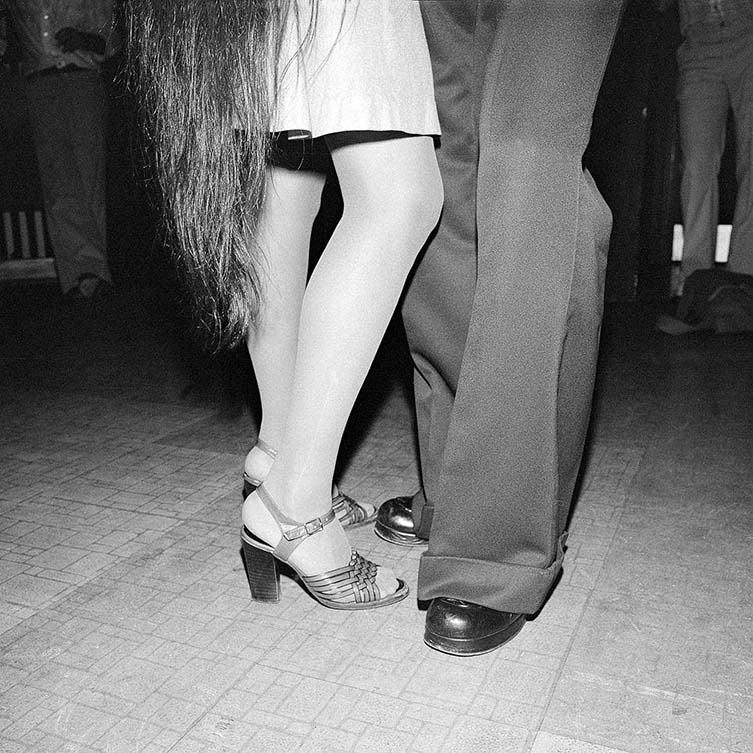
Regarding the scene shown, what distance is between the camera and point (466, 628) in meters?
1.03

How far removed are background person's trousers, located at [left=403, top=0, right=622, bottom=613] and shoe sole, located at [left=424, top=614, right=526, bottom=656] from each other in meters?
0.04

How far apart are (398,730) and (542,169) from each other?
25.5 inches

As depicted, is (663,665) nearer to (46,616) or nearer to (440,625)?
(440,625)

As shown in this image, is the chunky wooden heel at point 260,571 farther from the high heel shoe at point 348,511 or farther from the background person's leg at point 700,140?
the background person's leg at point 700,140

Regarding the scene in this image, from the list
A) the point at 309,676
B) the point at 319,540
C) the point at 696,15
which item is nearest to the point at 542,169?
the point at 319,540

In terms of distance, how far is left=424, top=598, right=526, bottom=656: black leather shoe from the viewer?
103 centimetres

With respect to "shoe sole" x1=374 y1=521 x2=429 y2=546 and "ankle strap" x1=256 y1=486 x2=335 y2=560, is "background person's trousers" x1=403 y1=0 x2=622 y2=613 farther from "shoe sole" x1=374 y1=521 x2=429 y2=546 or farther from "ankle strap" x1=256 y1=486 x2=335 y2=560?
"shoe sole" x1=374 y1=521 x2=429 y2=546

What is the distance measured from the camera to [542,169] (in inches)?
39.1

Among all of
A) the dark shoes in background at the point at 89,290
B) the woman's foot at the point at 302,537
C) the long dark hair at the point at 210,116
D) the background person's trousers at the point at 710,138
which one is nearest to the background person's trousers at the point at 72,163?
the dark shoes in background at the point at 89,290

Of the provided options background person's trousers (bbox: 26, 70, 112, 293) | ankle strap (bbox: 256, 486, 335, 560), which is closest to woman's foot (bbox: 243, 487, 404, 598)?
ankle strap (bbox: 256, 486, 335, 560)

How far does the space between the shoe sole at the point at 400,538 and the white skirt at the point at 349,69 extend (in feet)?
2.13

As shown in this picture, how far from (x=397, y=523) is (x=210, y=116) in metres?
0.70

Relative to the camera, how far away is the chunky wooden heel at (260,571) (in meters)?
1.15

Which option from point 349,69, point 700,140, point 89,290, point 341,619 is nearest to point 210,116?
point 349,69
